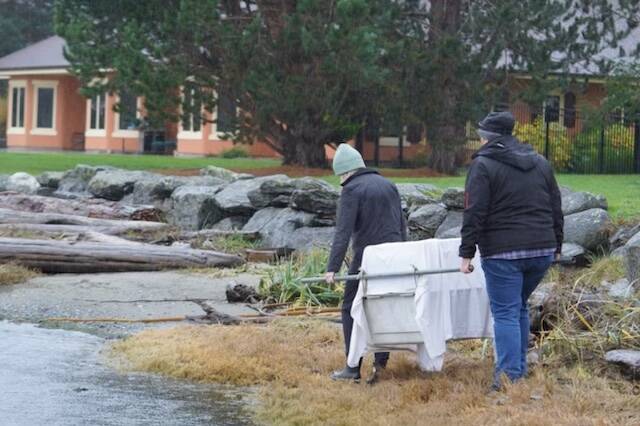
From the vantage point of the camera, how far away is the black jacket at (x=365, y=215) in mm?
9133

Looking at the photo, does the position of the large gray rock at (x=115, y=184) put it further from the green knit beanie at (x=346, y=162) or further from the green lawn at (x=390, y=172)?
the green knit beanie at (x=346, y=162)

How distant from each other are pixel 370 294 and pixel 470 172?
119cm

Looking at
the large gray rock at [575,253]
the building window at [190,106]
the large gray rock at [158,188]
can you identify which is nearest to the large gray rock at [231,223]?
the large gray rock at [158,188]

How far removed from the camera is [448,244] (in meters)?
8.58

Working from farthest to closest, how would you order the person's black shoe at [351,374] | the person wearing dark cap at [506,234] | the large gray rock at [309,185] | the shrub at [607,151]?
the shrub at [607,151], the large gray rock at [309,185], the person's black shoe at [351,374], the person wearing dark cap at [506,234]

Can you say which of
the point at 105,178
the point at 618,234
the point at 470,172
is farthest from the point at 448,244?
the point at 105,178

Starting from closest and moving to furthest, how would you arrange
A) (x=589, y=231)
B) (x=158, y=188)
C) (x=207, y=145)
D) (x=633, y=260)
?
(x=633, y=260)
(x=589, y=231)
(x=158, y=188)
(x=207, y=145)

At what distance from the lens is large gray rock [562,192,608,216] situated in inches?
607

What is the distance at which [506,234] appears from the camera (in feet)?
26.4

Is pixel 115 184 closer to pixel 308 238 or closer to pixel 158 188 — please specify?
pixel 158 188

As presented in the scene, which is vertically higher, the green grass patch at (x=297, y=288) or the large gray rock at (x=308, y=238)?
the large gray rock at (x=308, y=238)

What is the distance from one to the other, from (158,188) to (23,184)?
3958 millimetres

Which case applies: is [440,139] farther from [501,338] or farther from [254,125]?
[501,338]

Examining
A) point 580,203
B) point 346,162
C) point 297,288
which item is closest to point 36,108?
point 580,203
